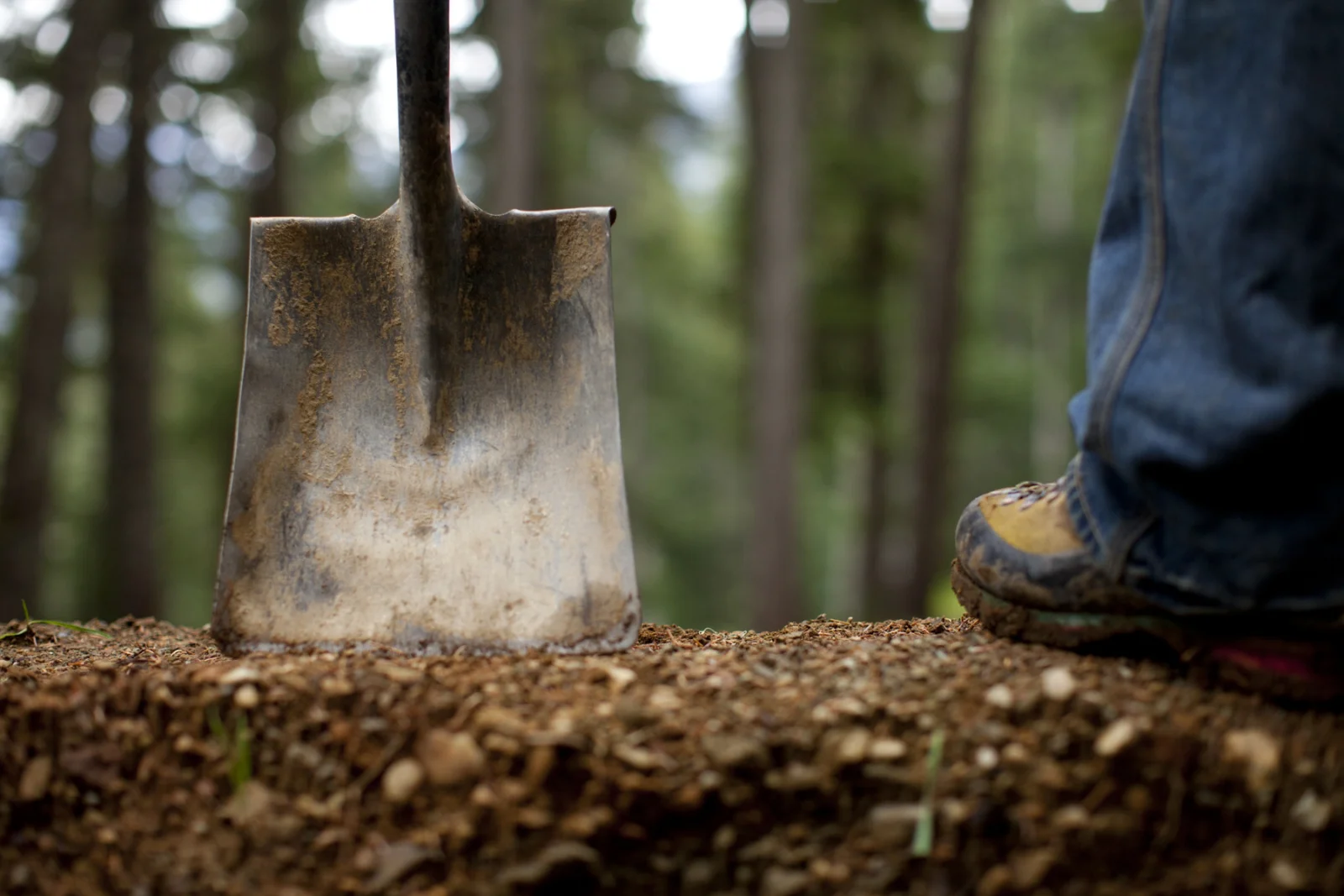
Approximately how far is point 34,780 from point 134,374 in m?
6.39

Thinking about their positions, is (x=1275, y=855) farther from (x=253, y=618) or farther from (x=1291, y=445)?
(x=253, y=618)

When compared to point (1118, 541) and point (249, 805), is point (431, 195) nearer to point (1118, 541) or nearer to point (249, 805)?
point (249, 805)

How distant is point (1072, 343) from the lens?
55.5 ft

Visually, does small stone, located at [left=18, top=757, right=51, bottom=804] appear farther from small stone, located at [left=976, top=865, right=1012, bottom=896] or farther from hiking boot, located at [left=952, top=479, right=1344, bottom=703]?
hiking boot, located at [left=952, top=479, right=1344, bottom=703]

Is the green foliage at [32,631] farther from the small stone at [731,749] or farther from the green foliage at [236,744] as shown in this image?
the small stone at [731,749]

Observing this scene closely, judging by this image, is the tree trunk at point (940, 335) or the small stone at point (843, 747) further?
the tree trunk at point (940, 335)

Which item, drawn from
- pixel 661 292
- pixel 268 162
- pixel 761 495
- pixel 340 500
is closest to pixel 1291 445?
pixel 340 500

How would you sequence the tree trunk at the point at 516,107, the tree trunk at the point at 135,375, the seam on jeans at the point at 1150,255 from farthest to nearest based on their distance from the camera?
1. the tree trunk at the point at 135,375
2. the tree trunk at the point at 516,107
3. the seam on jeans at the point at 1150,255

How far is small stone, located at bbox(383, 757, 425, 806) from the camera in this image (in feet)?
3.45

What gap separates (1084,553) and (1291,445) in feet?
0.95

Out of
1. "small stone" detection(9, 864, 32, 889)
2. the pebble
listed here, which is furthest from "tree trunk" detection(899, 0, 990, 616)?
"small stone" detection(9, 864, 32, 889)

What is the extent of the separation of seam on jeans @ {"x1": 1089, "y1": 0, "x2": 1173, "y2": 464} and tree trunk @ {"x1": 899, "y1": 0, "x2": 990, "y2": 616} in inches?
218

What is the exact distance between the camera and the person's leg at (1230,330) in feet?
3.59

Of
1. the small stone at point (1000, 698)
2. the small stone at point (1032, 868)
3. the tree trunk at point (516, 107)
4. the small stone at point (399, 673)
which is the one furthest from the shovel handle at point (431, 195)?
the tree trunk at point (516, 107)
